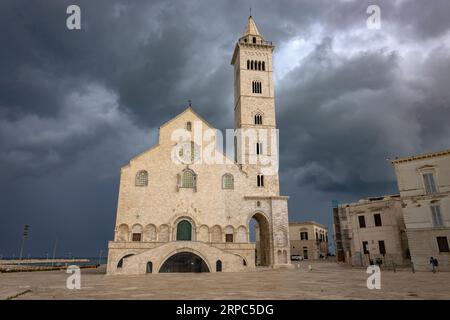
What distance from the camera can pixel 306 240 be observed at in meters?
65.2

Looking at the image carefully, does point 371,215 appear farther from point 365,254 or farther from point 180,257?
point 180,257

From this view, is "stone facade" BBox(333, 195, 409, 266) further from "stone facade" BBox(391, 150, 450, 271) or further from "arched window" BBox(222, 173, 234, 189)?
"arched window" BBox(222, 173, 234, 189)

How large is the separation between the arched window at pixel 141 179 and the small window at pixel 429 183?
88.7ft

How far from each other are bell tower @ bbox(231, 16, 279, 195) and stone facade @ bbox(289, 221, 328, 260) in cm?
3160

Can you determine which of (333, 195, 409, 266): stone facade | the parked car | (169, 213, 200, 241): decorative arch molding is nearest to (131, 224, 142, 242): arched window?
(169, 213, 200, 241): decorative arch molding

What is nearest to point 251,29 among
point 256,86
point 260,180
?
point 256,86

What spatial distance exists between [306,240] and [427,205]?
40.5 metres

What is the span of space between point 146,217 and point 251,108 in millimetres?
19843

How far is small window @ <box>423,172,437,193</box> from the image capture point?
27.0 m

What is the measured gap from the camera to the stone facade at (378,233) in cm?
3169

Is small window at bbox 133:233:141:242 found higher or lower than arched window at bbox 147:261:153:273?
higher

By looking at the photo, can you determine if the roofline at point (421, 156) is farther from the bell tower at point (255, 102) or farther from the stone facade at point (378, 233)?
the bell tower at point (255, 102)

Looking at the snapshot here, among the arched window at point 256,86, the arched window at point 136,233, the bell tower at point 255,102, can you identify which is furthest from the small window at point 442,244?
the arched window at point 136,233
